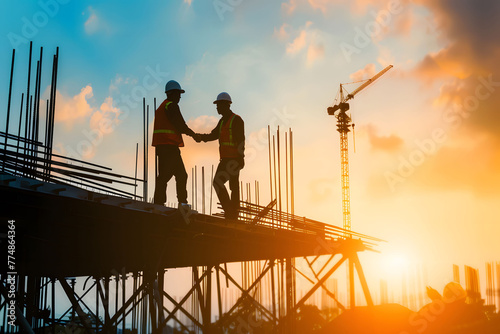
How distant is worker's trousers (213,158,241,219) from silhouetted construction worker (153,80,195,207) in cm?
90

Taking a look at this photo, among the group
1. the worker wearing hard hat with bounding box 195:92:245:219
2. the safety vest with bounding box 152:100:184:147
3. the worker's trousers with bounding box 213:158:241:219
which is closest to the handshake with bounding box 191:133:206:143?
the worker wearing hard hat with bounding box 195:92:245:219

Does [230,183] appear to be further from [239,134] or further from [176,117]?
[176,117]

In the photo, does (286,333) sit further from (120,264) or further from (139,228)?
(139,228)

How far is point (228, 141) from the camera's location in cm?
1123

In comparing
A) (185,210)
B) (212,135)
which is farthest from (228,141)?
(185,210)

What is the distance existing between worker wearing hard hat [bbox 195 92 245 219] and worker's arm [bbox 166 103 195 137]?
3.19ft

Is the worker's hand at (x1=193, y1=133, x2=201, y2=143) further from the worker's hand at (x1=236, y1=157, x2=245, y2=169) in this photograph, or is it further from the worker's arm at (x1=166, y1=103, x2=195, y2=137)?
the worker's hand at (x1=236, y1=157, x2=245, y2=169)

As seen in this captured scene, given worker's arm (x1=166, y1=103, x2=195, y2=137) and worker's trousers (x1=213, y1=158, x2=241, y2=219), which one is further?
worker's trousers (x1=213, y1=158, x2=241, y2=219)

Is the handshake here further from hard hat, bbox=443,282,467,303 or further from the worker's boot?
hard hat, bbox=443,282,467,303

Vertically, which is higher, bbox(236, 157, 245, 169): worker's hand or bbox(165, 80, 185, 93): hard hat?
bbox(165, 80, 185, 93): hard hat

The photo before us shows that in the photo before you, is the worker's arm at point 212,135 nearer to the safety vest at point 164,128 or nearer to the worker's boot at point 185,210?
the safety vest at point 164,128

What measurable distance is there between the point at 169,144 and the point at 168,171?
512 millimetres

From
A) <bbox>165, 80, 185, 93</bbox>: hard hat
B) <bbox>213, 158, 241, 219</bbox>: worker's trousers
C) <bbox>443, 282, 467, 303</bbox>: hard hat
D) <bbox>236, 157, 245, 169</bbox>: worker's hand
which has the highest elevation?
<bbox>165, 80, 185, 93</bbox>: hard hat

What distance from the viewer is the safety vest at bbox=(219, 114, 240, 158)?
11.2 metres
